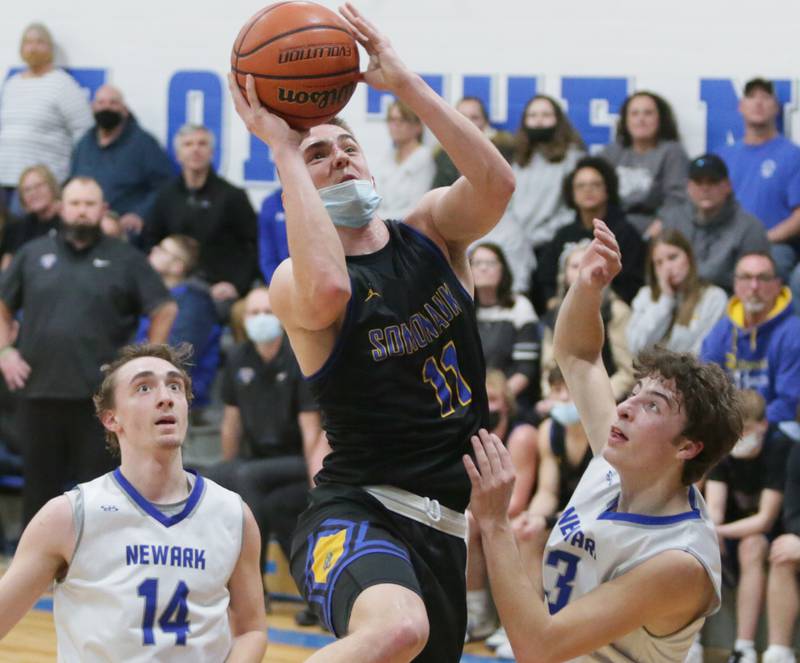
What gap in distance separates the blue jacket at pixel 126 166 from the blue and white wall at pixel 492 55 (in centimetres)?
40

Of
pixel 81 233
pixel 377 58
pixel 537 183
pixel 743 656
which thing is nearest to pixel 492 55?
pixel 537 183

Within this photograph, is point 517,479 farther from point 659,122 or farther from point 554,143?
point 659,122

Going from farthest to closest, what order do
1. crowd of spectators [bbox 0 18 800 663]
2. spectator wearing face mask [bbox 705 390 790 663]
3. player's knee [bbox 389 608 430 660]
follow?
crowd of spectators [bbox 0 18 800 663] → spectator wearing face mask [bbox 705 390 790 663] → player's knee [bbox 389 608 430 660]

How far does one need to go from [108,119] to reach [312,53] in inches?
271

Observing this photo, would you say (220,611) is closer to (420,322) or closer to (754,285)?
(420,322)

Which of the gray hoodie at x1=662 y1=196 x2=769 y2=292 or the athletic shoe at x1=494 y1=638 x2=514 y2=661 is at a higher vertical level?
the gray hoodie at x1=662 y1=196 x2=769 y2=292

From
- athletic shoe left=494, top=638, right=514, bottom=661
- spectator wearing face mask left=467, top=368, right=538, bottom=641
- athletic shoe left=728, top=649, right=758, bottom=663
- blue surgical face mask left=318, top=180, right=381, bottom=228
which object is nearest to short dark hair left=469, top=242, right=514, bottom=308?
spectator wearing face mask left=467, top=368, right=538, bottom=641

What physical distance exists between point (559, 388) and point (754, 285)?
1.09 meters

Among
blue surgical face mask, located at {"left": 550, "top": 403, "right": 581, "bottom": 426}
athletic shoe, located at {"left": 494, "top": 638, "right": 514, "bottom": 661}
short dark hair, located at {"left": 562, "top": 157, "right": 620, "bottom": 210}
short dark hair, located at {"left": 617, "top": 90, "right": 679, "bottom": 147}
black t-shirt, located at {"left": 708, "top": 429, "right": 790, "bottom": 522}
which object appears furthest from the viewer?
short dark hair, located at {"left": 617, "top": 90, "right": 679, "bottom": 147}

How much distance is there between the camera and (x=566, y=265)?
7.77 metres

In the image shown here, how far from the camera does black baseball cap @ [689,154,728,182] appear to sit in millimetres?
7961

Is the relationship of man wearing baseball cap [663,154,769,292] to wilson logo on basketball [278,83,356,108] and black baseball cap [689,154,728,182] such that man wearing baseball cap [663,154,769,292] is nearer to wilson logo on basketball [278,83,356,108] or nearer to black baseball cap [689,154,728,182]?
black baseball cap [689,154,728,182]

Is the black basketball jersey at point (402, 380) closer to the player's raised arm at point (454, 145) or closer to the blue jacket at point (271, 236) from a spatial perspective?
the player's raised arm at point (454, 145)

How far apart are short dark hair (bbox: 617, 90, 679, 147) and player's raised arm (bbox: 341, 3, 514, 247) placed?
515cm
